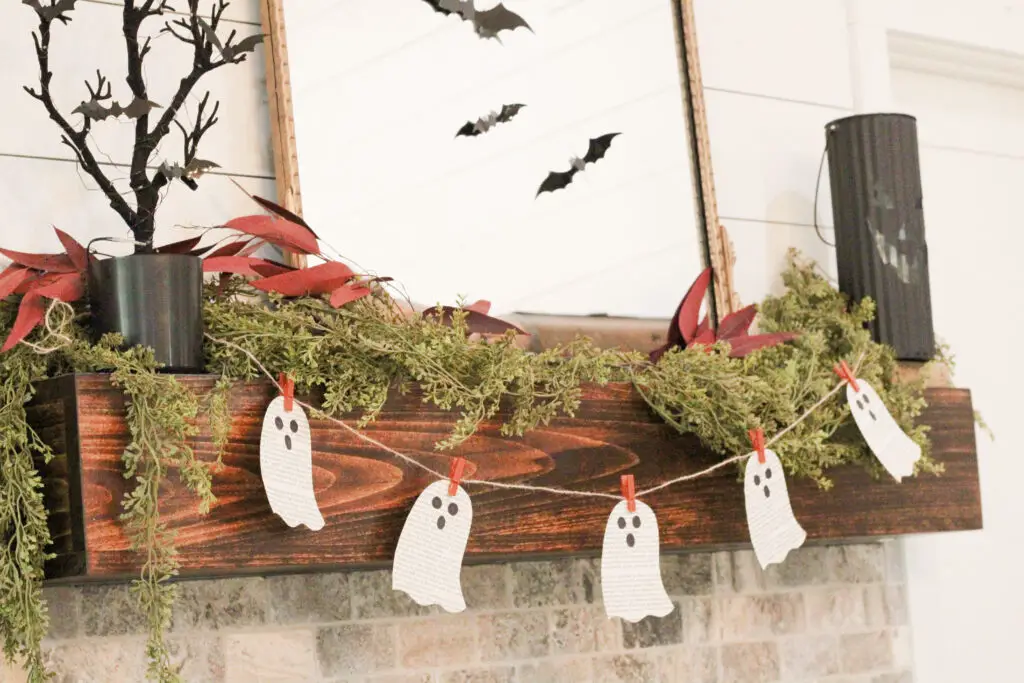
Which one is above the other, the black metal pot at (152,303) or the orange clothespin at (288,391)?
the black metal pot at (152,303)

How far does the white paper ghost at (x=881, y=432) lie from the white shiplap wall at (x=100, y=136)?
89cm

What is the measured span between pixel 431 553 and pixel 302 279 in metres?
0.35

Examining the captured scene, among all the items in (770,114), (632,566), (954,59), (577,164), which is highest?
(954,59)

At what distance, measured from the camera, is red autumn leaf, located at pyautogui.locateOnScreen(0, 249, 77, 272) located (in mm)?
1402

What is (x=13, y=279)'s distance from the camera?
1.35m

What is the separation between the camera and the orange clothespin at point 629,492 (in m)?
1.63

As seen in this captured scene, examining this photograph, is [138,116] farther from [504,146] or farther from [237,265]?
[504,146]

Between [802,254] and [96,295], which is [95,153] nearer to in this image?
[96,295]

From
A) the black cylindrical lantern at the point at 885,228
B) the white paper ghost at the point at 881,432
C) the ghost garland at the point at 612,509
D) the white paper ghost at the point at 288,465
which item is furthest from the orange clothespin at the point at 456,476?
the black cylindrical lantern at the point at 885,228

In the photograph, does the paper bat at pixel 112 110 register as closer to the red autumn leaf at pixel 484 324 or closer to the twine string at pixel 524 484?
the twine string at pixel 524 484

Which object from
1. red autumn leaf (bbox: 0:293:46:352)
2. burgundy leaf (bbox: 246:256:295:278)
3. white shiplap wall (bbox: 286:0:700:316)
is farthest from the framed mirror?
red autumn leaf (bbox: 0:293:46:352)

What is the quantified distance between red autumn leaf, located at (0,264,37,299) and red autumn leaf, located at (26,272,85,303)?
0.04 ft

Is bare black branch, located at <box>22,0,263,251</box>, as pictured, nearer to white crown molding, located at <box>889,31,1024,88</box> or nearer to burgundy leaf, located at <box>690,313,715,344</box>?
burgundy leaf, located at <box>690,313,715,344</box>

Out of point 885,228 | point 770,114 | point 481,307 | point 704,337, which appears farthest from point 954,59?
point 481,307
